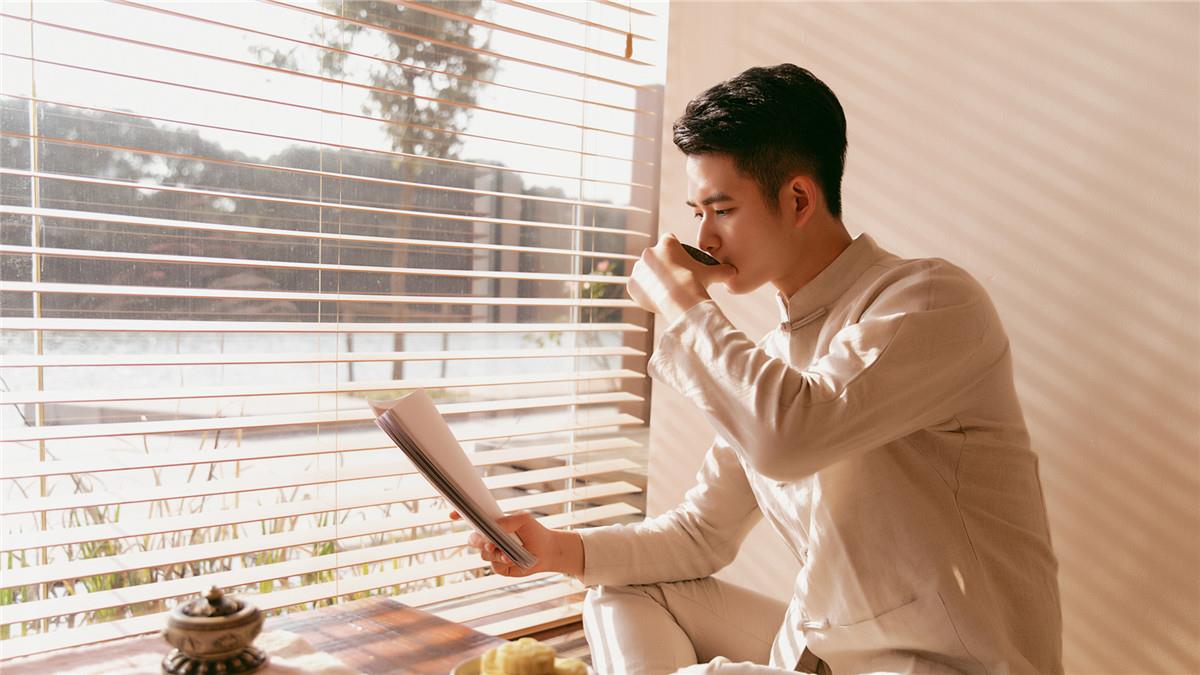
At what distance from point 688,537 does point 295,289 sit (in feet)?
3.08

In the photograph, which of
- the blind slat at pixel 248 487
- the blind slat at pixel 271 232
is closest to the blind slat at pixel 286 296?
the blind slat at pixel 271 232

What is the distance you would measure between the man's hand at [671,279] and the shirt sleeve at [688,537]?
36cm

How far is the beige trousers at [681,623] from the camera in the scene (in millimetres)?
1613

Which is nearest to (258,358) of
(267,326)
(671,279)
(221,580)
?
(267,326)

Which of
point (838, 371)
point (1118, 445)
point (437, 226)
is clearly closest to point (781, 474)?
point (838, 371)

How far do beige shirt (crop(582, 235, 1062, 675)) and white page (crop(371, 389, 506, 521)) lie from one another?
0.33 metres

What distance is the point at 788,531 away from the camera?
5.49 ft

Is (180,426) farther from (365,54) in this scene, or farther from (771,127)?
(771,127)

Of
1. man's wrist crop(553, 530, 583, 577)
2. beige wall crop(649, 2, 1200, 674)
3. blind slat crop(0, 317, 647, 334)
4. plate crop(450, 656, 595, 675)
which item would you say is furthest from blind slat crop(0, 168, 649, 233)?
plate crop(450, 656, 595, 675)

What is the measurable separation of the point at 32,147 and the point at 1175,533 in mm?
2104

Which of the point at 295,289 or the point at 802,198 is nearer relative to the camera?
the point at 802,198

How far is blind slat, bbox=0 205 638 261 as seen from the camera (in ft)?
5.46

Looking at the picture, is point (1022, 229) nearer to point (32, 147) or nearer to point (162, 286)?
point (162, 286)

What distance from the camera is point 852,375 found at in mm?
1344
